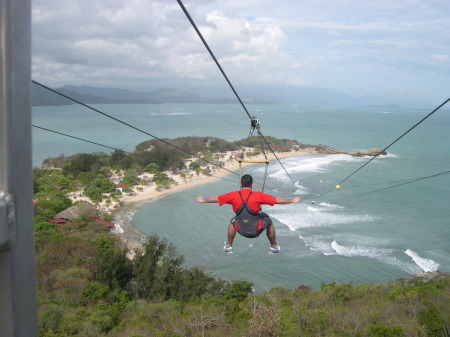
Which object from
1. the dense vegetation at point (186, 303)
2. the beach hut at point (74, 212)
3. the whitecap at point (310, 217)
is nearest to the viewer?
the dense vegetation at point (186, 303)

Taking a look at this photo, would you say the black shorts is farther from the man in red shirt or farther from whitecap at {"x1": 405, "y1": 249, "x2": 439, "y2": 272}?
whitecap at {"x1": 405, "y1": 249, "x2": 439, "y2": 272}

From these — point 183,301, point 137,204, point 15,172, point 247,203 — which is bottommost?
point 183,301

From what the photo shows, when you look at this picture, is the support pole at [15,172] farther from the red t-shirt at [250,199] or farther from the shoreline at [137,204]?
the shoreline at [137,204]

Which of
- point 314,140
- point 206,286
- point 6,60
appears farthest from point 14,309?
point 314,140

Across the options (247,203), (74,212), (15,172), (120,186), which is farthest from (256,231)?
(120,186)

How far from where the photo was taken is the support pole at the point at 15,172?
29.8 inches

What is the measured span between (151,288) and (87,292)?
239 centimetres

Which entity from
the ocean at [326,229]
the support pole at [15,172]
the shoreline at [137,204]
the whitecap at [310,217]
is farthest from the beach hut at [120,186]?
the support pole at [15,172]

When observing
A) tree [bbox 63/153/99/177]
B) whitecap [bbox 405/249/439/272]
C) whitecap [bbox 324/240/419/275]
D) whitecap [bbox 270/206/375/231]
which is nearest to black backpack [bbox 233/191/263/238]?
whitecap [bbox 324/240/419/275]

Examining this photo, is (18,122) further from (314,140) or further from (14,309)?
(314,140)

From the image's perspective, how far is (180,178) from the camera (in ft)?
122

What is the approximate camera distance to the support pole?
756mm

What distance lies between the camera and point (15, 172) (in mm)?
788

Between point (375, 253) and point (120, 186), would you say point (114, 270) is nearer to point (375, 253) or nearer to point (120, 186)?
point (375, 253)
